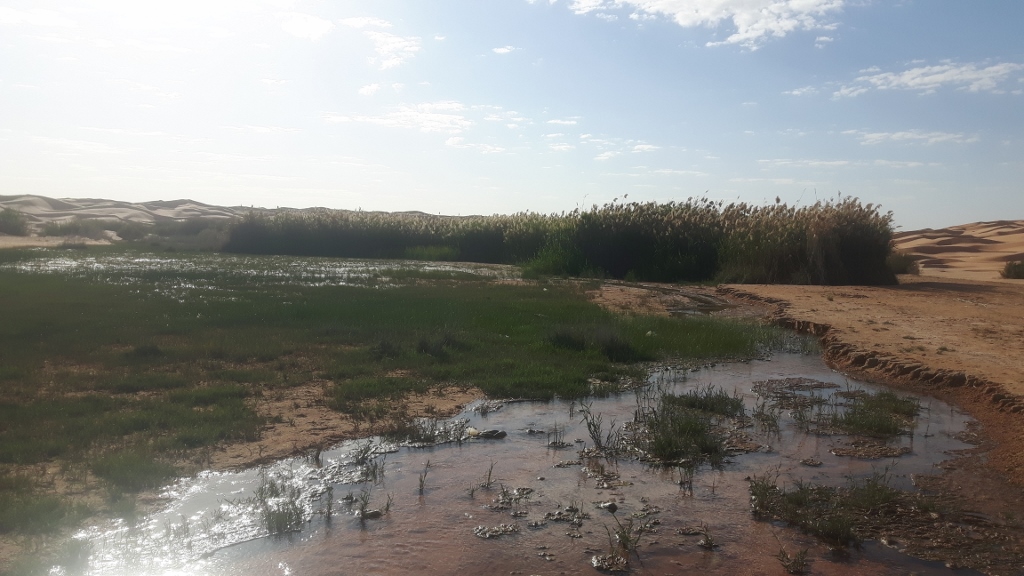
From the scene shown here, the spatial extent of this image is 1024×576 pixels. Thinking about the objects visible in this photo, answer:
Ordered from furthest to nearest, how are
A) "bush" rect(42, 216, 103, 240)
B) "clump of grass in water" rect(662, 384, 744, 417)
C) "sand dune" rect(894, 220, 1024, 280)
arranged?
"bush" rect(42, 216, 103, 240)
"sand dune" rect(894, 220, 1024, 280)
"clump of grass in water" rect(662, 384, 744, 417)

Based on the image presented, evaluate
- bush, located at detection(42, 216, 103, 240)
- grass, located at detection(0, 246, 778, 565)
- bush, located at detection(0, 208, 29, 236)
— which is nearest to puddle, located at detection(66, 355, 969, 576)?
grass, located at detection(0, 246, 778, 565)

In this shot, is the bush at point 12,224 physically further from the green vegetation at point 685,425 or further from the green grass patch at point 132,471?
the green vegetation at point 685,425

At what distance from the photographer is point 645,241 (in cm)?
2441

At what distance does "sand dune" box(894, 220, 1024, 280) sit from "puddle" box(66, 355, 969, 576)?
1997 centimetres

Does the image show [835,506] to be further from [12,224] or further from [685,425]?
[12,224]

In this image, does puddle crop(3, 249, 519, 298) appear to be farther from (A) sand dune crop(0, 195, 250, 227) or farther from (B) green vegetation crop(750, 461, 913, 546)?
(A) sand dune crop(0, 195, 250, 227)

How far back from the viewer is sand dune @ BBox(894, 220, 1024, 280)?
89.0 feet

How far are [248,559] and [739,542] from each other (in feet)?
9.24

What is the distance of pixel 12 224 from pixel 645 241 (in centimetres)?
3418

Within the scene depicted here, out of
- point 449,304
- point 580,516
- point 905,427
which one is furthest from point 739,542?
point 449,304

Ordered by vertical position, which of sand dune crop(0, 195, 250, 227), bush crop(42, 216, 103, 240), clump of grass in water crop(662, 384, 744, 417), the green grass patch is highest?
sand dune crop(0, 195, 250, 227)

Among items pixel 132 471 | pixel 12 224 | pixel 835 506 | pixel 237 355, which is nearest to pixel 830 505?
pixel 835 506

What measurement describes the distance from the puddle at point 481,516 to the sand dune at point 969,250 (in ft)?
65.5

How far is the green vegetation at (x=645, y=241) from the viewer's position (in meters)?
19.9
